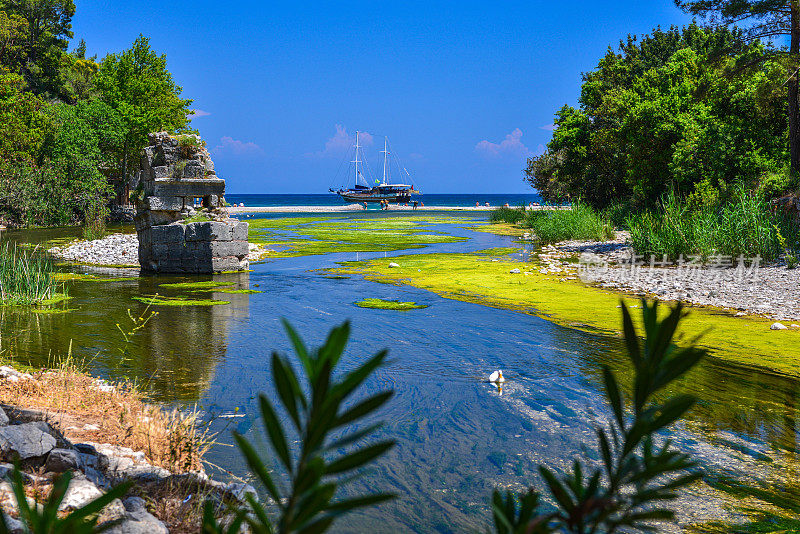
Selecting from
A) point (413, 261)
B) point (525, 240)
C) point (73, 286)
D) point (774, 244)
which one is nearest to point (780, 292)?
point (774, 244)

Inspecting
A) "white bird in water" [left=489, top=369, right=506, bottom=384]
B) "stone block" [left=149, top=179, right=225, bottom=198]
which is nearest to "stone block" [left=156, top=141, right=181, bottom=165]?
"stone block" [left=149, top=179, right=225, bottom=198]

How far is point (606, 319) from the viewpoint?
35.7 ft

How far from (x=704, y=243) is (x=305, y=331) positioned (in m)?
10.7

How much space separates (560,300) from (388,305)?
3.70 metres

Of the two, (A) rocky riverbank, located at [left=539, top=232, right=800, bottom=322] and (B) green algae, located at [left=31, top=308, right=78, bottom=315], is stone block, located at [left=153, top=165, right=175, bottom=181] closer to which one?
(B) green algae, located at [left=31, top=308, right=78, bottom=315]

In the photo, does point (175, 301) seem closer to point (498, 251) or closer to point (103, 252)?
point (103, 252)

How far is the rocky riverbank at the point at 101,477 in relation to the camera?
333 centimetres

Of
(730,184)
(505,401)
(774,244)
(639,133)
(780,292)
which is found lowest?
(505,401)

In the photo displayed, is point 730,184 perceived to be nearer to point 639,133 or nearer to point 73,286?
point 639,133

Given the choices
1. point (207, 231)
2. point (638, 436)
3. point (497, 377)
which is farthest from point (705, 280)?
point (638, 436)

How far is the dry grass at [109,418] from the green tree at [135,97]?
35478mm

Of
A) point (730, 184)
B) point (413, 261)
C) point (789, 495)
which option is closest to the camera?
point (789, 495)

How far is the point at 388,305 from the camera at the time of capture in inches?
484

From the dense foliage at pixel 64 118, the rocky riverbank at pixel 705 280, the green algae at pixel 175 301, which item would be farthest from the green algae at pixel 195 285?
the dense foliage at pixel 64 118
